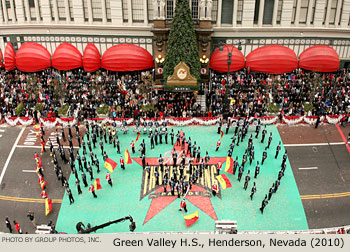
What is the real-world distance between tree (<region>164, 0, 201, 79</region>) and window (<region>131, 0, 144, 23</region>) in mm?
5672

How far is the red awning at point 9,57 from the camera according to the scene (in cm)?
3669

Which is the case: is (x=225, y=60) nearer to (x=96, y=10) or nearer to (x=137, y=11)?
(x=137, y=11)

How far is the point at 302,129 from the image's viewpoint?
3180cm

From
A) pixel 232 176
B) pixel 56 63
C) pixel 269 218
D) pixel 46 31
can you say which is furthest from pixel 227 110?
pixel 46 31

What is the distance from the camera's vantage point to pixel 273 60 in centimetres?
3531

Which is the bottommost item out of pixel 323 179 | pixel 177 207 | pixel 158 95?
pixel 177 207

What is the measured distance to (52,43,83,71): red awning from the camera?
36.1 metres

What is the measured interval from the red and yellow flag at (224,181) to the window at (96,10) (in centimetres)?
2280

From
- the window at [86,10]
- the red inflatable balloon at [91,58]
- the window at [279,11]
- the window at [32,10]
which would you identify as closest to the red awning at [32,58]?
the window at [32,10]

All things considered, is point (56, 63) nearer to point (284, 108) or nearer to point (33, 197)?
point (33, 197)

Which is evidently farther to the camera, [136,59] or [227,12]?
[227,12]

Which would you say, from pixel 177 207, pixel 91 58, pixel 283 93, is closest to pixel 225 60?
pixel 283 93

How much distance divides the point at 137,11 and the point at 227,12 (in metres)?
9.59

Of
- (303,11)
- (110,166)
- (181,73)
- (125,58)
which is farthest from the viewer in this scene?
(303,11)
